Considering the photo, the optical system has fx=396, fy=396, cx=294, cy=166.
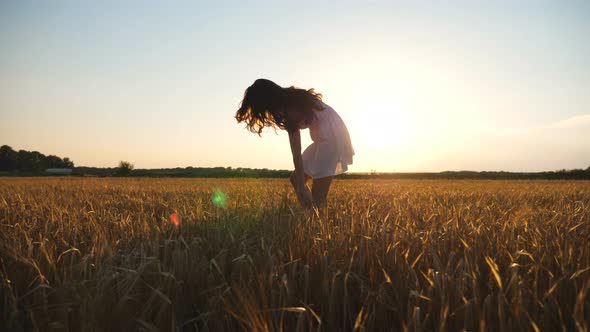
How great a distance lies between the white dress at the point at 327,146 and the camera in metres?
5.14

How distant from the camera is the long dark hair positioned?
14.7 ft

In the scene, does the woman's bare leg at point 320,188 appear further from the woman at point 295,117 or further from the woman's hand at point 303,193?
the woman's hand at point 303,193

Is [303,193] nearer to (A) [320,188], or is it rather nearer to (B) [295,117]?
(A) [320,188]

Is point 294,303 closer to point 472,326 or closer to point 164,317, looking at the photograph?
point 164,317

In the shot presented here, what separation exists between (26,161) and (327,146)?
3599 inches

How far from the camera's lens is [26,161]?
259 ft

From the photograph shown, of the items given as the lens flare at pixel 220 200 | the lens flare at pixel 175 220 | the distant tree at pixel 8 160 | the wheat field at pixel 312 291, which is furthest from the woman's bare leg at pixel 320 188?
the distant tree at pixel 8 160

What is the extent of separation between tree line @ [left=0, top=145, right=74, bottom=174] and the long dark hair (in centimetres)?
8314

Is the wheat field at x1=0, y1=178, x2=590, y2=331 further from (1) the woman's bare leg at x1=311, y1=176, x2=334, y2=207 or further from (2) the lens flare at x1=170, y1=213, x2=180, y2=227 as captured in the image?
(1) the woman's bare leg at x1=311, y1=176, x2=334, y2=207

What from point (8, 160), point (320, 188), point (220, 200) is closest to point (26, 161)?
point (8, 160)

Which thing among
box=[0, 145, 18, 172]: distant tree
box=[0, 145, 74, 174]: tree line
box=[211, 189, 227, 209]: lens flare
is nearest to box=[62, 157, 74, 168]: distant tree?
box=[0, 145, 74, 174]: tree line

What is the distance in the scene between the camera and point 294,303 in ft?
4.72

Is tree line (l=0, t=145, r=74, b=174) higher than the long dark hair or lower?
higher

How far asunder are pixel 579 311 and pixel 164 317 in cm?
123
